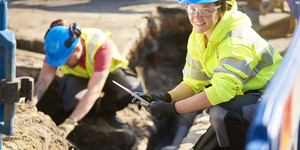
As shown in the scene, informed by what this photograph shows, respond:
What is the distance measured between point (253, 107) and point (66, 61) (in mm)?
2072

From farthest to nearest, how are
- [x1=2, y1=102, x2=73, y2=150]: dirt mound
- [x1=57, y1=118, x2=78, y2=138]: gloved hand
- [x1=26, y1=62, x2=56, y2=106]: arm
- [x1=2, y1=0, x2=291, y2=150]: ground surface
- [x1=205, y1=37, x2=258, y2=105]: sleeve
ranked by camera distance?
1. [x1=26, y1=62, x2=56, y2=106]: arm
2. [x1=57, y1=118, x2=78, y2=138]: gloved hand
3. [x1=2, y1=0, x2=291, y2=150]: ground surface
4. [x1=2, y1=102, x2=73, y2=150]: dirt mound
5. [x1=205, y1=37, x2=258, y2=105]: sleeve

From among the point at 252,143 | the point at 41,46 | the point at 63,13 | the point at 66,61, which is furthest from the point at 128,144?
the point at 252,143

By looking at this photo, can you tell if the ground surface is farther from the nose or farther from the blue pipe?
the nose

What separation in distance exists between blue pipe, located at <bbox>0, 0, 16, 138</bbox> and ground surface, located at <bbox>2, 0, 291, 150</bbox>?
0.54 metres

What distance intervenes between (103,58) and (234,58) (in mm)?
1810

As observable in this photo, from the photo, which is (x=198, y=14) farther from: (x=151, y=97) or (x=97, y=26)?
(x=97, y=26)

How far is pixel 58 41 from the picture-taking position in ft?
13.3

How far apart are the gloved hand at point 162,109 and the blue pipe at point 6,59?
3.24 ft

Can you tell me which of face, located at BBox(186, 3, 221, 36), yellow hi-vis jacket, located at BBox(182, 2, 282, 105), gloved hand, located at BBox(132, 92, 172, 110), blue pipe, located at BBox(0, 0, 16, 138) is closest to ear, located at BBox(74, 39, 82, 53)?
gloved hand, located at BBox(132, 92, 172, 110)

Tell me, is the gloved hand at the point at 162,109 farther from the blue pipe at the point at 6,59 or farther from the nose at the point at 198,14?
the blue pipe at the point at 6,59

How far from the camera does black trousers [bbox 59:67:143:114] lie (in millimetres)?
4510

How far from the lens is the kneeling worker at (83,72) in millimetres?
4051

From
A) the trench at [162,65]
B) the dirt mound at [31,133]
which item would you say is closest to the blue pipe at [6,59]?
the dirt mound at [31,133]

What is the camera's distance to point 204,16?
9.00 ft
